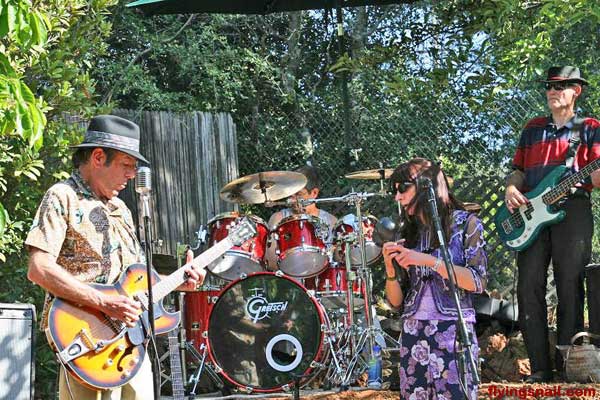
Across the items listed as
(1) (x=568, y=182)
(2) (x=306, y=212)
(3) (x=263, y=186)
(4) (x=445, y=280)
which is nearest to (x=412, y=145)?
(2) (x=306, y=212)

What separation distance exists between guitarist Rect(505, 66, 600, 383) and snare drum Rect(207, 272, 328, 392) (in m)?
1.64

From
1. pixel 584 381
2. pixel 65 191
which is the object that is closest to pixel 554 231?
pixel 584 381

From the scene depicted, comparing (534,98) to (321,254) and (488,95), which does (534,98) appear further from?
(321,254)

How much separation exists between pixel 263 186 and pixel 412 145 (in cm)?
242

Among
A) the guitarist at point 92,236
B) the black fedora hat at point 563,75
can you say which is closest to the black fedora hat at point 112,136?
the guitarist at point 92,236

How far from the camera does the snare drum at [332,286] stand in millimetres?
7703

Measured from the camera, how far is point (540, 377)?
6.41 metres

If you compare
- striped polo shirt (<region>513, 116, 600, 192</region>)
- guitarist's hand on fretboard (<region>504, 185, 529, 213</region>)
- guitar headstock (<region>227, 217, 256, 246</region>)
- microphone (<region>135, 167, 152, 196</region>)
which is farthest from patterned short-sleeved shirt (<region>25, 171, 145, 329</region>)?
striped polo shirt (<region>513, 116, 600, 192</region>)

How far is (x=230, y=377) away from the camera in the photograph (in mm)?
7309

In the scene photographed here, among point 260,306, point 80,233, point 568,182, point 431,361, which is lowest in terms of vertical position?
point 431,361

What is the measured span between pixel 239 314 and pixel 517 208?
2.33 m

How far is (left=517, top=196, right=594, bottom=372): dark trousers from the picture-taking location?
6.38 meters

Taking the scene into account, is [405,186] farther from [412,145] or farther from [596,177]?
[412,145]

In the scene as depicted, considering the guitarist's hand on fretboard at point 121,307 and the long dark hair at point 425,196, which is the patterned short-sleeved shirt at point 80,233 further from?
the long dark hair at point 425,196
